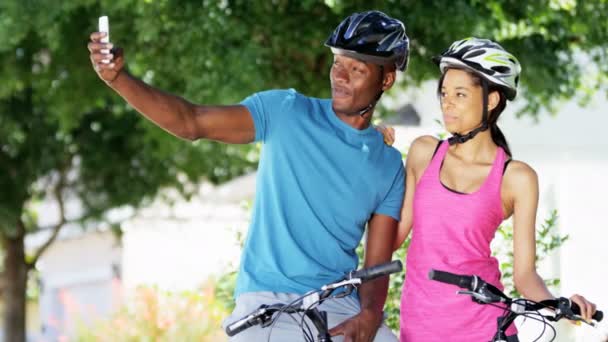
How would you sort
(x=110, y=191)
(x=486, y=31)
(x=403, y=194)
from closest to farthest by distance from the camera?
(x=403, y=194) → (x=486, y=31) → (x=110, y=191)

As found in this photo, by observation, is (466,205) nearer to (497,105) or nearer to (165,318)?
(497,105)

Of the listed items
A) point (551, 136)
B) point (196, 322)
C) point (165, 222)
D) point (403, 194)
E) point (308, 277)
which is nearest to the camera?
point (308, 277)

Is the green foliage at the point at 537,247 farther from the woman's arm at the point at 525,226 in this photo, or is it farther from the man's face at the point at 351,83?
the man's face at the point at 351,83

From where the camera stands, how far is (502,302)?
14.5 feet

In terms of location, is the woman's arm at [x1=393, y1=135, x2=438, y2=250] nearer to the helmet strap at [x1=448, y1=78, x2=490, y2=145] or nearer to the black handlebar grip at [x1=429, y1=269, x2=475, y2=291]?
the helmet strap at [x1=448, y1=78, x2=490, y2=145]

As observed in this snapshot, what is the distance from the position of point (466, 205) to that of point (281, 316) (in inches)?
→ 32.0

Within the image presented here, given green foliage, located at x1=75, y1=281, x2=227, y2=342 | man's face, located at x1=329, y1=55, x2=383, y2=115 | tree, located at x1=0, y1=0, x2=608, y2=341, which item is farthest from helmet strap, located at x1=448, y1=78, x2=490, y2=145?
green foliage, located at x1=75, y1=281, x2=227, y2=342

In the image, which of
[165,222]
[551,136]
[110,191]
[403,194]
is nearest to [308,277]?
[403,194]

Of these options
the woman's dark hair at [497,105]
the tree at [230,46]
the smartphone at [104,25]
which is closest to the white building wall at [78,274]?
the tree at [230,46]

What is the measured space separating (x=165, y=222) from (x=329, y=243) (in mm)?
16794

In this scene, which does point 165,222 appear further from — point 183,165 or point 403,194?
point 403,194

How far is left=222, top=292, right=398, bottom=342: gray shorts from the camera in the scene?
4547 mm

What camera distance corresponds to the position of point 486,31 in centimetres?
1139

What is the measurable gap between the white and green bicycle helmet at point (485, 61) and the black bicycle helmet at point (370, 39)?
0.65 feet
